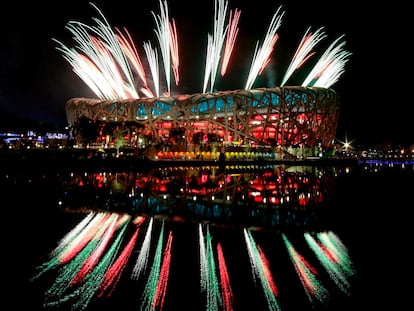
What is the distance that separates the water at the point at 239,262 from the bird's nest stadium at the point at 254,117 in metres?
55.8

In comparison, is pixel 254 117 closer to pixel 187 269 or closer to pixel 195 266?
pixel 195 266

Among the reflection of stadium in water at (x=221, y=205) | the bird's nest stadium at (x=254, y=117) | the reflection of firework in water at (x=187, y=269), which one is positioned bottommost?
the reflection of firework in water at (x=187, y=269)

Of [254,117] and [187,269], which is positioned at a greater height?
[254,117]

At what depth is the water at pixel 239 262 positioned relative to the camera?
14.7ft

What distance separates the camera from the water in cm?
448

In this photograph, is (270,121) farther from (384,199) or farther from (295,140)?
(384,199)

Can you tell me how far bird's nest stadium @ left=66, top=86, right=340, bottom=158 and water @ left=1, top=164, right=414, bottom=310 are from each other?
55839mm

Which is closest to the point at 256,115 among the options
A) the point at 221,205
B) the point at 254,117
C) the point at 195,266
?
the point at 254,117

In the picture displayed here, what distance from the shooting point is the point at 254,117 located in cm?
7125

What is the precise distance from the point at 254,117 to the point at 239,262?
218 feet

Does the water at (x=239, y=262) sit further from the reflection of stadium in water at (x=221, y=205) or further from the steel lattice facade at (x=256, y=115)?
the steel lattice facade at (x=256, y=115)

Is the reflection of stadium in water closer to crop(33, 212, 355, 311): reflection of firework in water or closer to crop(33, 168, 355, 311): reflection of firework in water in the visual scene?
crop(33, 168, 355, 311): reflection of firework in water

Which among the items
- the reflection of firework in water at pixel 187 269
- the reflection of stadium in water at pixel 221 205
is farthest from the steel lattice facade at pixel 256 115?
the reflection of firework in water at pixel 187 269

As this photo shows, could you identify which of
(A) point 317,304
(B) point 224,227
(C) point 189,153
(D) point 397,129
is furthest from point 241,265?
(D) point 397,129
